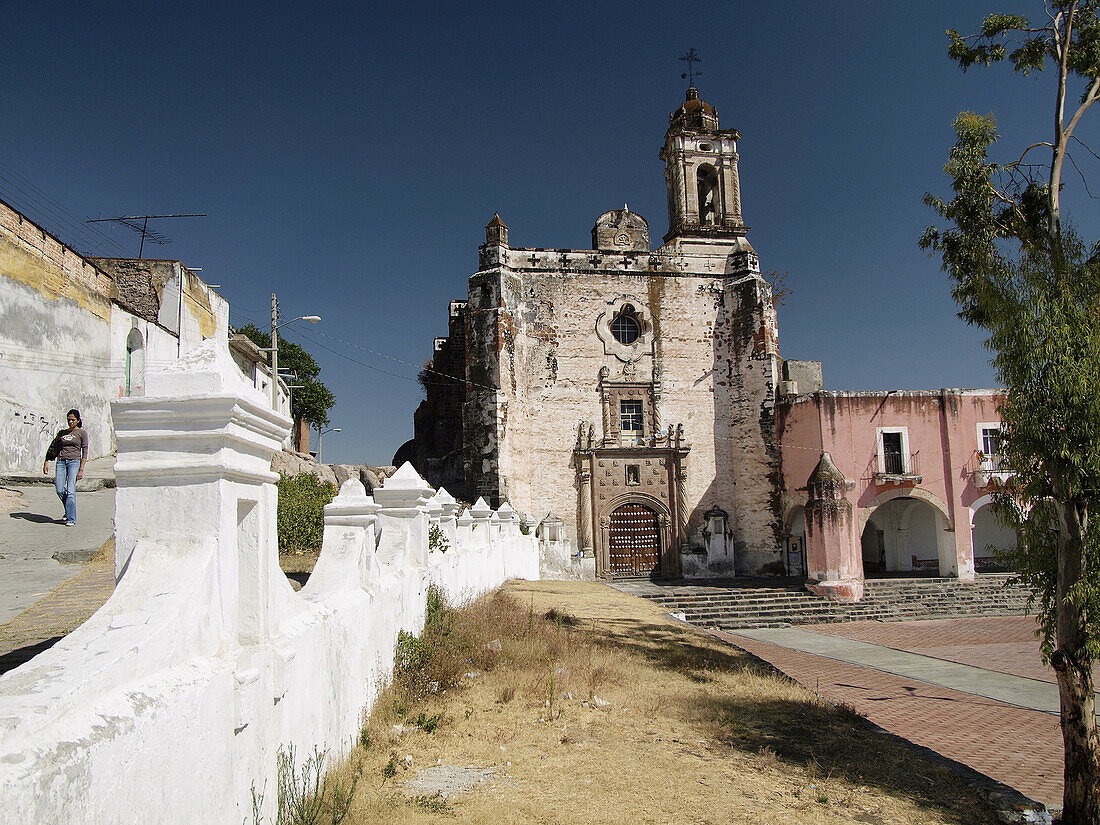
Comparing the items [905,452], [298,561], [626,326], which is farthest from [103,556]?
[905,452]

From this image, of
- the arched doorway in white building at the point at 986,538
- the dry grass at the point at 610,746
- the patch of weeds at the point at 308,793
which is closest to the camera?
the patch of weeds at the point at 308,793

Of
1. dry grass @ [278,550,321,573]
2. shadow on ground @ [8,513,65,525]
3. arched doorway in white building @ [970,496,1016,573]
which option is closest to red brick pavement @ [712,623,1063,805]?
dry grass @ [278,550,321,573]

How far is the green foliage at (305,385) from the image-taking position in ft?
132

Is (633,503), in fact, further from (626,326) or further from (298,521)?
(298,521)

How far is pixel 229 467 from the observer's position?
2.70m

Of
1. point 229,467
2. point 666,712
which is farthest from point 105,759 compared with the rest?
point 666,712

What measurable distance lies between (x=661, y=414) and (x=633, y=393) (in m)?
1.16

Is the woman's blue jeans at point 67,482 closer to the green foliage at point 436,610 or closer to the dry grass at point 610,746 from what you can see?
the green foliage at point 436,610

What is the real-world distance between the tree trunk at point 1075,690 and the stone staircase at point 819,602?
12273 mm

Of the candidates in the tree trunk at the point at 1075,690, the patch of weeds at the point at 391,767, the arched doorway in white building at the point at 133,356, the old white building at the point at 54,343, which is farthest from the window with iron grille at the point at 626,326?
the patch of weeds at the point at 391,767

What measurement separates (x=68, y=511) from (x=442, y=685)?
20.0 feet

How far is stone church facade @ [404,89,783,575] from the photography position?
24062 mm

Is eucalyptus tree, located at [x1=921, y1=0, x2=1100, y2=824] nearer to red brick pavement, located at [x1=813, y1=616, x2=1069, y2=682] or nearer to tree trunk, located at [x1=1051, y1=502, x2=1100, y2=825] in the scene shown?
tree trunk, located at [x1=1051, y1=502, x2=1100, y2=825]

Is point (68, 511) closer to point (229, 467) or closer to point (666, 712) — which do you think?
point (666, 712)
